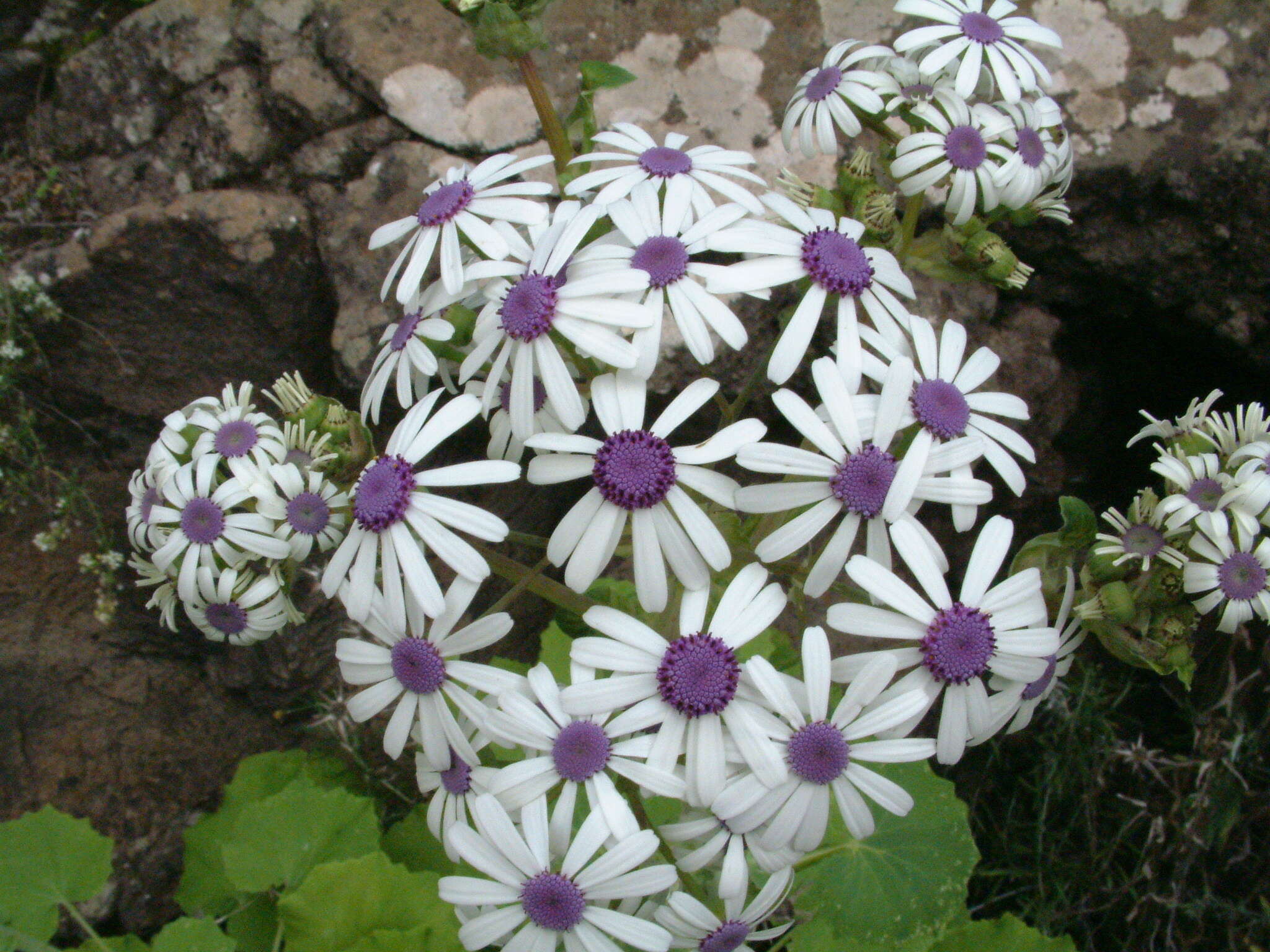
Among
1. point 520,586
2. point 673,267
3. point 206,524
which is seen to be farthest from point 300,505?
point 673,267

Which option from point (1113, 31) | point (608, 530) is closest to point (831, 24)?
point (1113, 31)

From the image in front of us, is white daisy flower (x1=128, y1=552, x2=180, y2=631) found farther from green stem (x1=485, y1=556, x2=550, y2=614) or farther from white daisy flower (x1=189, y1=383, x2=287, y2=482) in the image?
green stem (x1=485, y1=556, x2=550, y2=614)

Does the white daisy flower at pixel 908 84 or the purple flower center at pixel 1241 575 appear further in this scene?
the white daisy flower at pixel 908 84

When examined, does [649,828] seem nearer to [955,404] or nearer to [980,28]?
[955,404]

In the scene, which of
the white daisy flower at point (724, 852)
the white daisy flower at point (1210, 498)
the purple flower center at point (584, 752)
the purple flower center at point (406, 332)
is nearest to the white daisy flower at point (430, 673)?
the purple flower center at point (584, 752)

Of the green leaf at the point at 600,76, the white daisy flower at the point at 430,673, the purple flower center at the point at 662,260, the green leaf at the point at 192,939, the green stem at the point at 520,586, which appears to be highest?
the green leaf at the point at 600,76

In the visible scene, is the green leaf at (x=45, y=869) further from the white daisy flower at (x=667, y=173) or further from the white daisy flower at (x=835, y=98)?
the white daisy flower at (x=835, y=98)

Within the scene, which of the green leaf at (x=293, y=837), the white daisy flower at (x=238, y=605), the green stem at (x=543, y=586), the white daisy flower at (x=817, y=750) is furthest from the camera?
the green leaf at (x=293, y=837)
